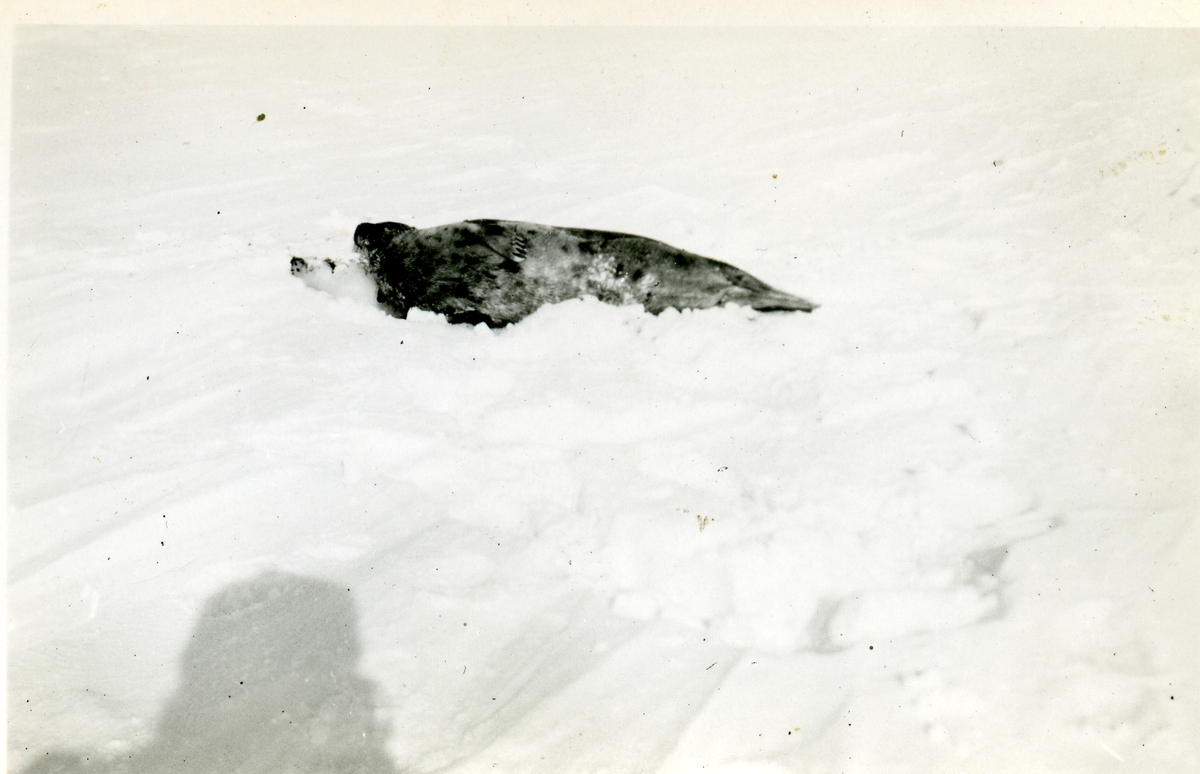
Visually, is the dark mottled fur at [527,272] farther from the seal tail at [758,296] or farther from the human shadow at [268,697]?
the human shadow at [268,697]

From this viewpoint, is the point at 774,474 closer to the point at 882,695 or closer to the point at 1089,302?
the point at 882,695

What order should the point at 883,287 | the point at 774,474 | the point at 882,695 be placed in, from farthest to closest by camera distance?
the point at 883,287
the point at 774,474
the point at 882,695

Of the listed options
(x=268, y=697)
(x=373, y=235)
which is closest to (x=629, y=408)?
(x=373, y=235)

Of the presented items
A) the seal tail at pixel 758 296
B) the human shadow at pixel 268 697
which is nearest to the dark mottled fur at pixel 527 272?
the seal tail at pixel 758 296

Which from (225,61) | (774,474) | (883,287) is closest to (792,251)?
(883,287)

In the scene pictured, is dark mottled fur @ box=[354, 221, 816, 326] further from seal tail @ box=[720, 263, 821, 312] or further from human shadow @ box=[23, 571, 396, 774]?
human shadow @ box=[23, 571, 396, 774]

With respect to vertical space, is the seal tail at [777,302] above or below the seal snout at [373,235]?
below

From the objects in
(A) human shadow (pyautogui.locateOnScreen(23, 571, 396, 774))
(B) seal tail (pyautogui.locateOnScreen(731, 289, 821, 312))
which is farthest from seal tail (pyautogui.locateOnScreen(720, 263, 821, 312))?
(A) human shadow (pyautogui.locateOnScreen(23, 571, 396, 774))
